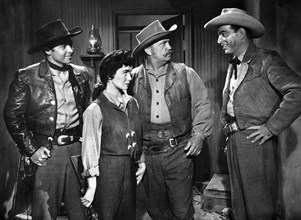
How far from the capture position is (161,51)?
4176 millimetres

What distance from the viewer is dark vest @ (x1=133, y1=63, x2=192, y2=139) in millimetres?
4141

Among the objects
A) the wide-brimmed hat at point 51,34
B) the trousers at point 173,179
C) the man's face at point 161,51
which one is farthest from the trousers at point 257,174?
the wide-brimmed hat at point 51,34

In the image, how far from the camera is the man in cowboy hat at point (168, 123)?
4.11m

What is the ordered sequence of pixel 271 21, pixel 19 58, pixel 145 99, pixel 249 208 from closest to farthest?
pixel 249 208 → pixel 145 99 → pixel 271 21 → pixel 19 58

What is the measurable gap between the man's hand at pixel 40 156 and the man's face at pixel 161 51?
1547mm

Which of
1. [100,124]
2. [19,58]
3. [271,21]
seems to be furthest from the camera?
[19,58]

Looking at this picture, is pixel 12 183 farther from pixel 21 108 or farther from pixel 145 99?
pixel 145 99

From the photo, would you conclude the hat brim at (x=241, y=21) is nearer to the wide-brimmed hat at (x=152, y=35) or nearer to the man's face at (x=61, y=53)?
the wide-brimmed hat at (x=152, y=35)

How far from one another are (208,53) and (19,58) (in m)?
3.13

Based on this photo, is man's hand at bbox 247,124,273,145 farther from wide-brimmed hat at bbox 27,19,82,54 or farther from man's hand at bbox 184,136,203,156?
wide-brimmed hat at bbox 27,19,82,54

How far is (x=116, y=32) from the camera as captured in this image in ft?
23.0

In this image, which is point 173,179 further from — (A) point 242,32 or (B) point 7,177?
(B) point 7,177

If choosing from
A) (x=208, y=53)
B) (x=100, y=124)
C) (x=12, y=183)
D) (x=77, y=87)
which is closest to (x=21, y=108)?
(x=77, y=87)

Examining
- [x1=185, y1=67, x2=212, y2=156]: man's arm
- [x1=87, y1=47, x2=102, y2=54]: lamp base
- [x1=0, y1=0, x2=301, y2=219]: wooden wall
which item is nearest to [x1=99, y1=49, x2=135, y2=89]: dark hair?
[x1=185, y1=67, x2=212, y2=156]: man's arm
